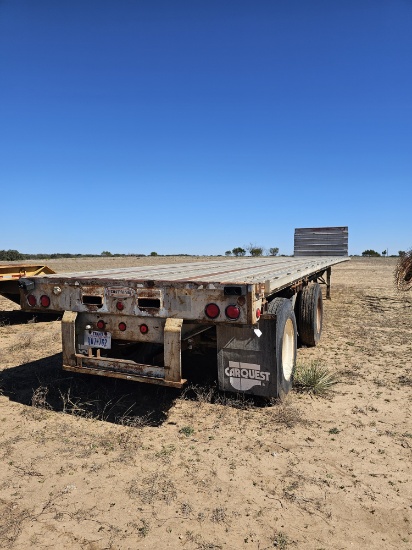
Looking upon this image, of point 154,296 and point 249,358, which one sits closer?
point 154,296

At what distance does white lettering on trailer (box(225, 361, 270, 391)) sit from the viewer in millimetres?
3803

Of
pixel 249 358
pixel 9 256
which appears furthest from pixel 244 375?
pixel 9 256

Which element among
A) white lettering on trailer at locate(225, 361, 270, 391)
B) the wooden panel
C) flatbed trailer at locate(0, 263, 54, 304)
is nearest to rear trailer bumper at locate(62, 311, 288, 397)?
white lettering on trailer at locate(225, 361, 270, 391)

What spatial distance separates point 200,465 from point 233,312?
1.18m

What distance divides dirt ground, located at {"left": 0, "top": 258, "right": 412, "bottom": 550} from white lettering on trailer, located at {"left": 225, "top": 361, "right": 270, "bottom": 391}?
0.30 m

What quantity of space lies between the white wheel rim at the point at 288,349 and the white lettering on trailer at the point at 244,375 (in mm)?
373

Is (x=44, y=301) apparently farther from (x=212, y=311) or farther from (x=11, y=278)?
(x=11, y=278)

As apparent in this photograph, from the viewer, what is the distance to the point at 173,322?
349 cm

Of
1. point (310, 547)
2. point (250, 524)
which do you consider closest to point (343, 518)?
point (310, 547)

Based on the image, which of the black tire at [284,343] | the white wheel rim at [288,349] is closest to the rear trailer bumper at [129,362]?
the black tire at [284,343]

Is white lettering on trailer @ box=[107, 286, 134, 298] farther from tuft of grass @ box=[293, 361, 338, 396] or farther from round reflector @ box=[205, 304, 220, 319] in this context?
tuft of grass @ box=[293, 361, 338, 396]

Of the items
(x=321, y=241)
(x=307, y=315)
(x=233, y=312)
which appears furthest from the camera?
(x=321, y=241)

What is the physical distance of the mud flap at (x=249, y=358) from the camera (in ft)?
12.3

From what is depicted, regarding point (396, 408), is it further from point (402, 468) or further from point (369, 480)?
point (369, 480)
